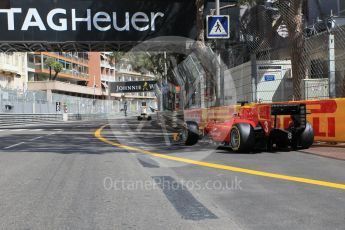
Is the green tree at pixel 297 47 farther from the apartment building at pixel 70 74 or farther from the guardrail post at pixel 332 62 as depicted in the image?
the apartment building at pixel 70 74

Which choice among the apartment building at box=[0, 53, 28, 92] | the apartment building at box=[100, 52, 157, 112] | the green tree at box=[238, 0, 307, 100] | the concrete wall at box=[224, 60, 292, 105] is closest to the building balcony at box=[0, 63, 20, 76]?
the apartment building at box=[0, 53, 28, 92]

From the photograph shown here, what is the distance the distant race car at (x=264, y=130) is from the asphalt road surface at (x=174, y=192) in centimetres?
53

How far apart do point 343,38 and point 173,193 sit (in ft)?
30.3

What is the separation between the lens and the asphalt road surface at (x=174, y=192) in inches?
200

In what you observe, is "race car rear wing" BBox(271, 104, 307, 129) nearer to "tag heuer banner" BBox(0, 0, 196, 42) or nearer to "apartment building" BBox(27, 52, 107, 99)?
"tag heuer banner" BBox(0, 0, 196, 42)

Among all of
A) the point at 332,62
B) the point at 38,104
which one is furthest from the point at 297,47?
the point at 38,104

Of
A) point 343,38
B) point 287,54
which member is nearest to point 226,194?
point 343,38

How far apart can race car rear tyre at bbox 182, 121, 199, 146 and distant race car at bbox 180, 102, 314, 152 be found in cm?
73

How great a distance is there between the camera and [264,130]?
11414 mm

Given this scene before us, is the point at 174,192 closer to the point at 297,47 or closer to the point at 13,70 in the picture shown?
the point at 297,47

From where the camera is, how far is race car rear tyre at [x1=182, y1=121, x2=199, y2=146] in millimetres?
13266

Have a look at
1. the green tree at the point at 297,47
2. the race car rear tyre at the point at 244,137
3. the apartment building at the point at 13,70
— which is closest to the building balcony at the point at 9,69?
the apartment building at the point at 13,70

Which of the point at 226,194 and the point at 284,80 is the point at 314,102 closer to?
the point at 284,80

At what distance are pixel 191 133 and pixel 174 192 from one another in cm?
670
